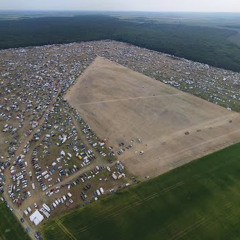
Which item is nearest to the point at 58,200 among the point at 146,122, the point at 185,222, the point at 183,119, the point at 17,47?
the point at 185,222

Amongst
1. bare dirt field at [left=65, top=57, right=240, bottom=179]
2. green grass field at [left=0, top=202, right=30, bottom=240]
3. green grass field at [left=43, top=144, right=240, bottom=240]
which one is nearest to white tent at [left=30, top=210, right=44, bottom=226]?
green grass field at [left=43, top=144, right=240, bottom=240]

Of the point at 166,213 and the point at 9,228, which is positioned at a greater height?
the point at 9,228

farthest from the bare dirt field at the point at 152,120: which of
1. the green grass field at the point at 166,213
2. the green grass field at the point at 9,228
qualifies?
the green grass field at the point at 9,228

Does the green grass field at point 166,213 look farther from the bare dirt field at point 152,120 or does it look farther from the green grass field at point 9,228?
the bare dirt field at point 152,120

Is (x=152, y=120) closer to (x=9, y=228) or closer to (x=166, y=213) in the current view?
(x=166, y=213)

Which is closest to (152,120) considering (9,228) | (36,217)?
(36,217)

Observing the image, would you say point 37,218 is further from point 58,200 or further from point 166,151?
point 166,151

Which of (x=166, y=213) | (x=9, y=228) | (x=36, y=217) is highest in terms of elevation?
(x=36, y=217)
